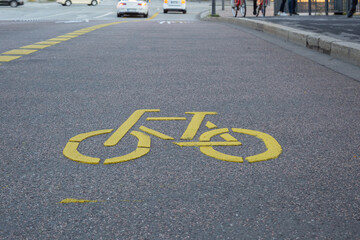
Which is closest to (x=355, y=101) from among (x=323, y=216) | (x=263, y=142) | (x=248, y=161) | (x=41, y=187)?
(x=263, y=142)

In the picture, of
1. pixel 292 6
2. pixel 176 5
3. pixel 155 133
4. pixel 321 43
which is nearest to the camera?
pixel 155 133

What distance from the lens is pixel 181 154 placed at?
3.38m

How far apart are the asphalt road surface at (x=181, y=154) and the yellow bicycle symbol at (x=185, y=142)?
15 millimetres

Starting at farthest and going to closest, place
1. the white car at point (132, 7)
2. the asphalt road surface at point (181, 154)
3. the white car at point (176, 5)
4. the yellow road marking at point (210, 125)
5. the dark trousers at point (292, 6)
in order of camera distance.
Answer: the white car at point (176, 5) < the white car at point (132, 7) < the dark trousers at point (292, 6) < the yellow road marking at point (210, 125) < the asphalt road surface at point (181, 154)

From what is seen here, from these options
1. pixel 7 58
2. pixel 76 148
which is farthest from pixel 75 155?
pixel 7 58

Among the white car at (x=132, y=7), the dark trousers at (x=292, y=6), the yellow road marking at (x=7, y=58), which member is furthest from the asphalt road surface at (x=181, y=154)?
the white car at (x=132, y=7)

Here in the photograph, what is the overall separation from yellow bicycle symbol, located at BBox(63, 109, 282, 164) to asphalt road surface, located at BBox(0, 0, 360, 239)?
0.01m

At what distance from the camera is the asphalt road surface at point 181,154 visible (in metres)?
2.41

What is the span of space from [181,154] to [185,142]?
11.3 inches

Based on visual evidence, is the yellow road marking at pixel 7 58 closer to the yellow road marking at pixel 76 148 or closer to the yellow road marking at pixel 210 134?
the yellow road marking at pixel 76 148

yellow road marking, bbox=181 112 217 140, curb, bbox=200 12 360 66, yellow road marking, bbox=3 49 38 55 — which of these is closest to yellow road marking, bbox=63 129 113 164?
yellow road marking, bbox=181 112 217 140

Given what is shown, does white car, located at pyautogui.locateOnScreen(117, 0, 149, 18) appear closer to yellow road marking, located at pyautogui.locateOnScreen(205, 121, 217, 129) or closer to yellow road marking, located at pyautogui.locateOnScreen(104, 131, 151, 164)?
yellow road marking, located at pyautogui.locateOnScreen(205, 121, 217, 129)

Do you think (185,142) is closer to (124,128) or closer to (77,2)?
(124,128)

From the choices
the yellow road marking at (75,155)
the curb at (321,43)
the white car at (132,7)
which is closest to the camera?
the yellow road marking at (75,155)
